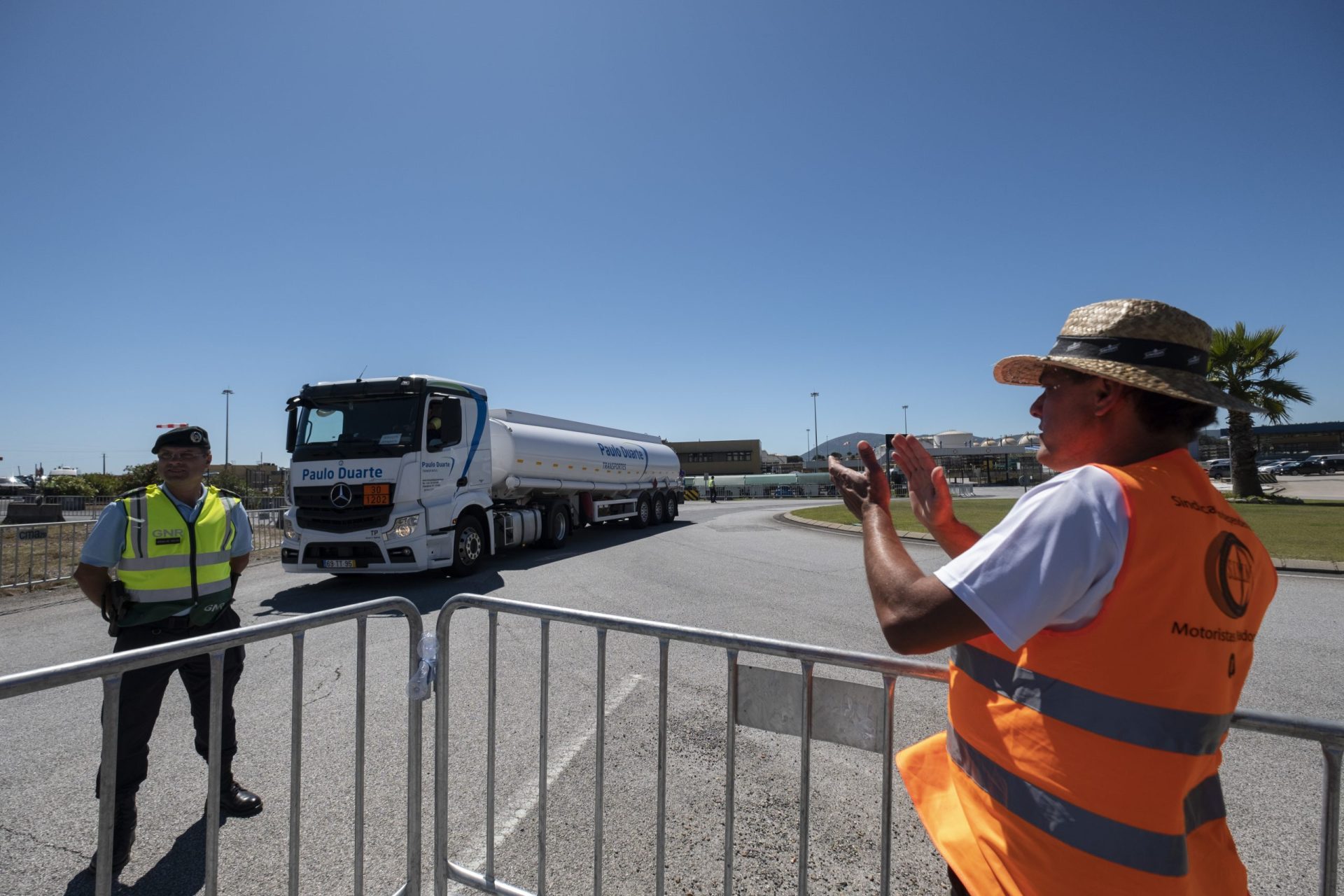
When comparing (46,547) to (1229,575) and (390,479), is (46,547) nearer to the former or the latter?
(390,479)

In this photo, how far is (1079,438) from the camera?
1.59 m

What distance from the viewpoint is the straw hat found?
4.69 feet

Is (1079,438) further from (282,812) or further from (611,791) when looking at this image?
(282,812)

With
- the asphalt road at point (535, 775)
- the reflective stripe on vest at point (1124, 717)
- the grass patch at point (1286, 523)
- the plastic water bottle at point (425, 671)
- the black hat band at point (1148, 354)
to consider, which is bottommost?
the asphalt road at point (535, 775)

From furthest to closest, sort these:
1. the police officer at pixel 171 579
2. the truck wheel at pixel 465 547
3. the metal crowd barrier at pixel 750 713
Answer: the truck wheel at pixel 465 547 < the police officer at pixel 171 579 < the metal crowd barrier at pixel 750 713

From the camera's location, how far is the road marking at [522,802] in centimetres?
A: 291

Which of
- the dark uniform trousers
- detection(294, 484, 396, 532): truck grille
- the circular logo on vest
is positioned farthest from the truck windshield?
the circular logo on vest

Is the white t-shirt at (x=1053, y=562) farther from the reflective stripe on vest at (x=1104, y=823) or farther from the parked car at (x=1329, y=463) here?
the parked car at (x=1329, y=463)

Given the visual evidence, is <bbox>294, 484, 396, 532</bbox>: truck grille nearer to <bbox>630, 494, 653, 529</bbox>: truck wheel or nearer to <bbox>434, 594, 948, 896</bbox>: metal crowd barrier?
<bbox>434, 594, 948, 896</bbox>: metal crowd barrier

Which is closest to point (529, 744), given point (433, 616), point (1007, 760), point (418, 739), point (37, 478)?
point (418, 739)

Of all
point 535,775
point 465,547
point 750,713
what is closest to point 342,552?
point 465,547

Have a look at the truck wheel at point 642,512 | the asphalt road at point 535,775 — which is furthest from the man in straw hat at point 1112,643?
the truck wheel at point 642,512

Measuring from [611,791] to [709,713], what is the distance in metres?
1.17

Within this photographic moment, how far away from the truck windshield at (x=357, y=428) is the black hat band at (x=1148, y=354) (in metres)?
9.45
